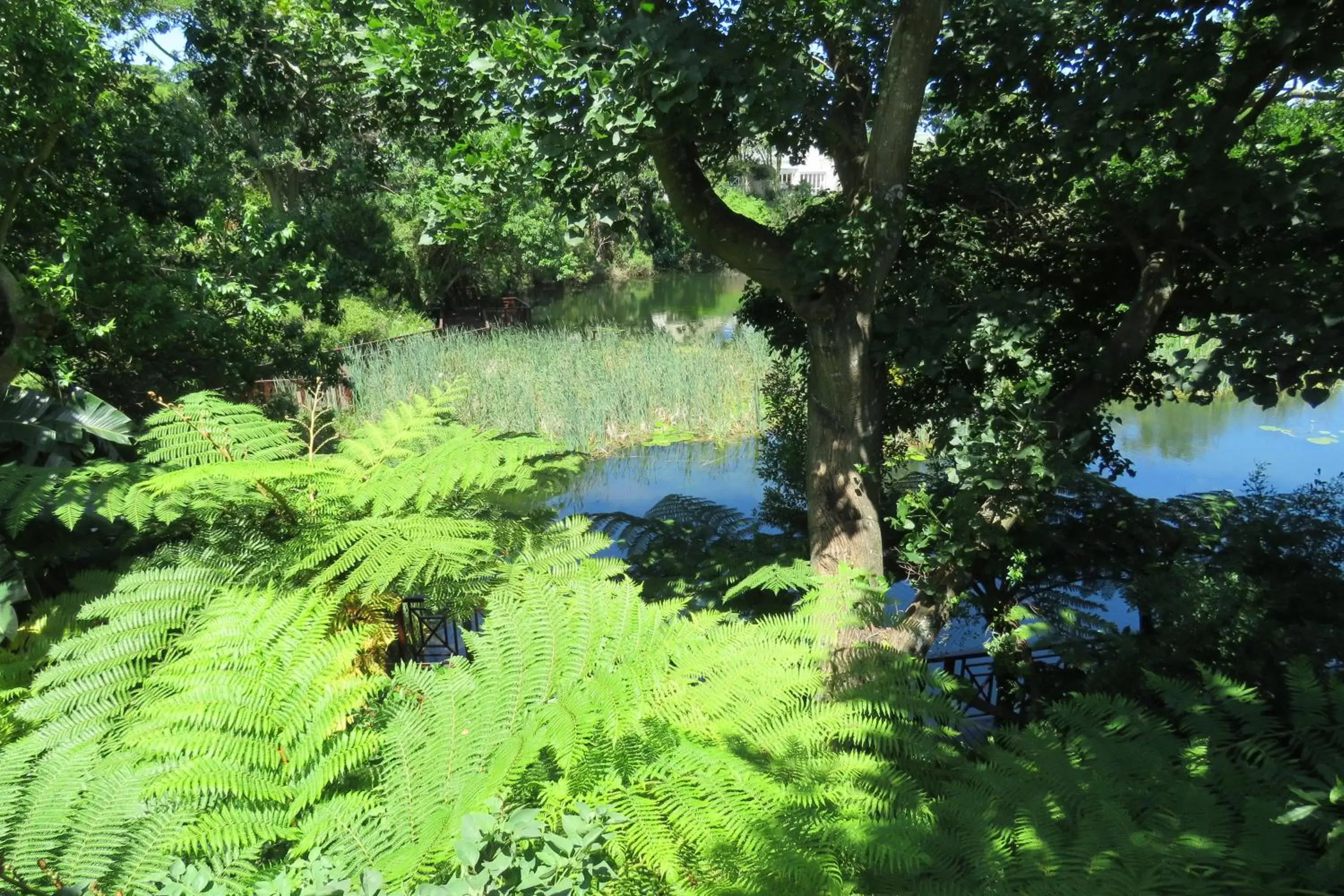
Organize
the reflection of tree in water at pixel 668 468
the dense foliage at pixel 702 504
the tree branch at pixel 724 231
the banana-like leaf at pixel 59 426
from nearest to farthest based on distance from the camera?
the dense foliage at pixel 702 504
the banana-like leaf at pixel 59 426
the tree branch at pixel 724 231
the reflection of tree in water at pixel 668 468

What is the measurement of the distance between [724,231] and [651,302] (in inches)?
851

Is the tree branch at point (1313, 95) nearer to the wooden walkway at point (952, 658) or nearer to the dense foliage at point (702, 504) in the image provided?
the dense foliage at point (702, 504)

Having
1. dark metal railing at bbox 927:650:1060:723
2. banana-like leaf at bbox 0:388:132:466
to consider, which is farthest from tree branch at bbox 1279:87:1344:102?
banana-like leaf at bbox 0:388:132:466

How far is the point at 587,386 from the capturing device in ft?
35.3

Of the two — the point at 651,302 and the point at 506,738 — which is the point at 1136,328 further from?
the point at 651,302

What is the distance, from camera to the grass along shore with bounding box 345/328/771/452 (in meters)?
10.2

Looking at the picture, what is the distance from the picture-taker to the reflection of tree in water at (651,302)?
21281 mm

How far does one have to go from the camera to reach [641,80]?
330 centimetres

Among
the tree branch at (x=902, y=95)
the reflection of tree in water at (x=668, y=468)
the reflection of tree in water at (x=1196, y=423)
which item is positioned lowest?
the reflection of tree in water at (x=668, y=468)

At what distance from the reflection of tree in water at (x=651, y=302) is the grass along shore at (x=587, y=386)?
542 cm

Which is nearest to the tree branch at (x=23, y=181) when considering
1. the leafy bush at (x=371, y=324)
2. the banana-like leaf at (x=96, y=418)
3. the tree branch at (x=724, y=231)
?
the banana-like leaf at (x=96, y=418)

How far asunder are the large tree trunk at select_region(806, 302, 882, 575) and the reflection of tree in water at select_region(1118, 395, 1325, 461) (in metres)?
7.26

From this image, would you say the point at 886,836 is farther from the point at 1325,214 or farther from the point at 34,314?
the point at 34,314

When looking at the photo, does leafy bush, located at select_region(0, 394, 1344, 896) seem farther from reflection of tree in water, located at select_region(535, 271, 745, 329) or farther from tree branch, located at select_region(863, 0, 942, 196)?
reflection of tree in water, located at select_region(535, 271, 745, 329)
